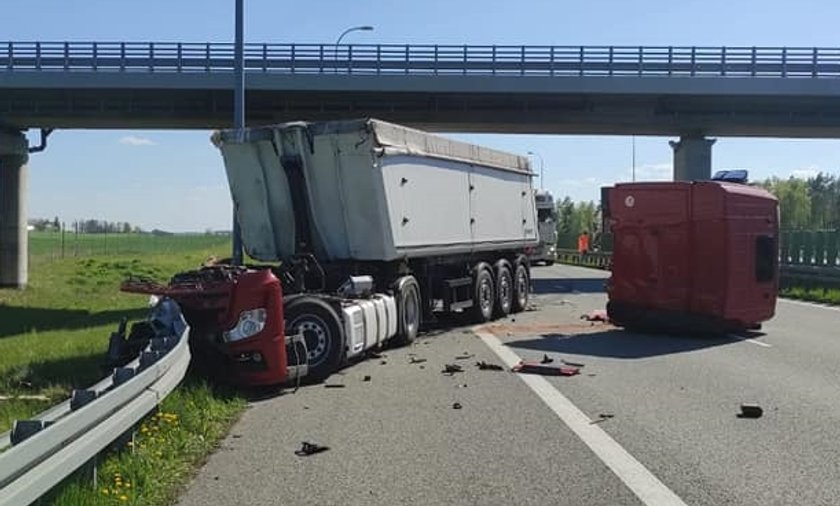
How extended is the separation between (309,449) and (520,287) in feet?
49.1

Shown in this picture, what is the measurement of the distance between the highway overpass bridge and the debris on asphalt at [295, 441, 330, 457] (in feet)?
88.5

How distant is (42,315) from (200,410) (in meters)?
16.8

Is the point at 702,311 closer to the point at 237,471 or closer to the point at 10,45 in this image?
the point at 237,471

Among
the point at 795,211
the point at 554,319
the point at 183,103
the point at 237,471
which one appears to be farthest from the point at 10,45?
the point at 795,211

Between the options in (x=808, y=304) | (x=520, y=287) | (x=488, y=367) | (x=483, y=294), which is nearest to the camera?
(x=488, y=367)

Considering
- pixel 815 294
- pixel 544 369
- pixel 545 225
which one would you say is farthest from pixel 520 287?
pixel 545 225

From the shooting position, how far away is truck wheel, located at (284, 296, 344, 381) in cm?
1197

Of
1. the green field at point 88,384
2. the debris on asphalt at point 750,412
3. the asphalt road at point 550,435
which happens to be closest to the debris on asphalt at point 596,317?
the asphalt road at point 550,435

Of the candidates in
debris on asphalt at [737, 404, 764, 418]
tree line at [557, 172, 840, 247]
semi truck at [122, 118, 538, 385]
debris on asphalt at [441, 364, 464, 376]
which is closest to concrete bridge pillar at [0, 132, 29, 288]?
semi truck at [122, 118, 538, 385]

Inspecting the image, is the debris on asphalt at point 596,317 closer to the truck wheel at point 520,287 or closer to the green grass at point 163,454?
the truck wheel at point 520,287

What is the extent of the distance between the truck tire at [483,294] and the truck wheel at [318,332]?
7.28 metres

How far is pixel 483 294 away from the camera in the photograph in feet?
64.3

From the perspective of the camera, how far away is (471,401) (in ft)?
33.4

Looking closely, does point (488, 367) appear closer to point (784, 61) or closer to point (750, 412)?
point (750, 412)
